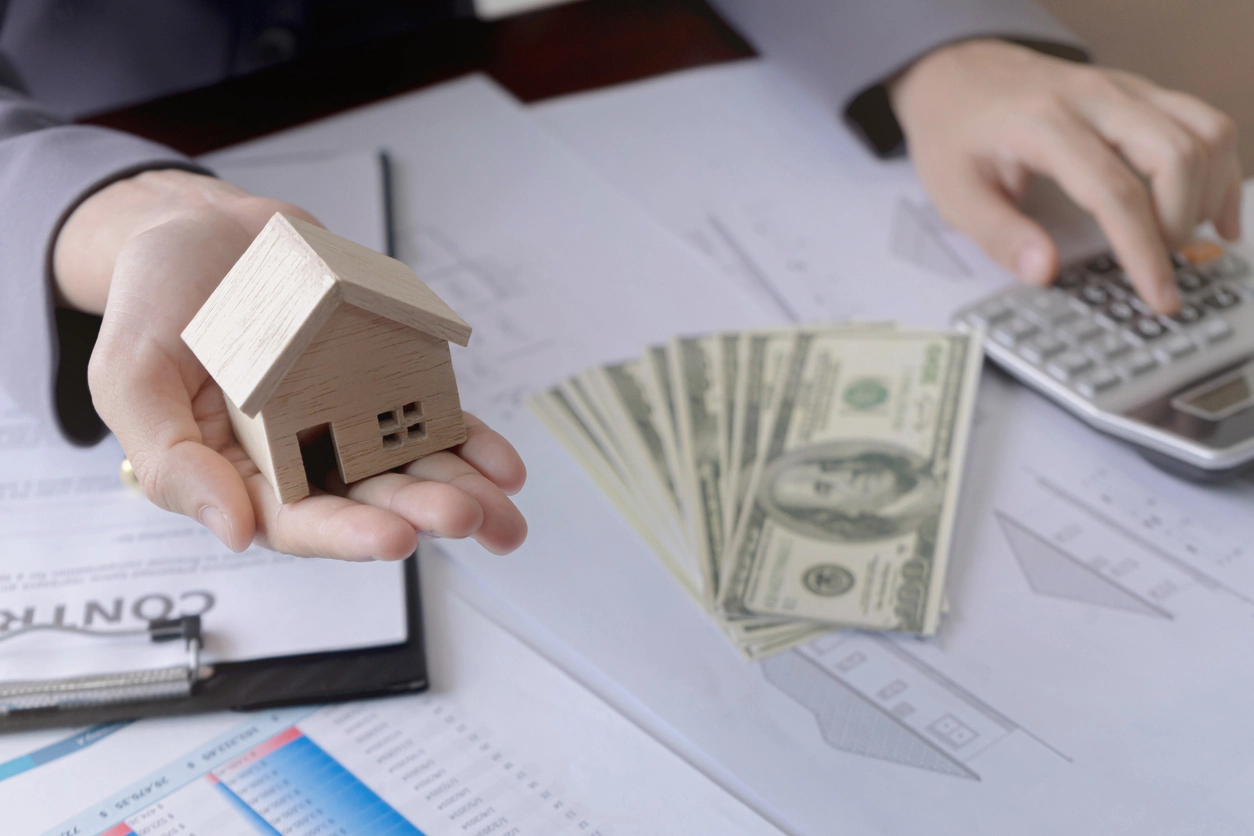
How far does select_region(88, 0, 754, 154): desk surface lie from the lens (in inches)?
36.8

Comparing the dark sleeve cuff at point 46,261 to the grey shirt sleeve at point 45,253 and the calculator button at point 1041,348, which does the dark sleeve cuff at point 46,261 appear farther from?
the calculator button at point 1041,348

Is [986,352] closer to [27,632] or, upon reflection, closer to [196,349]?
[196,349]

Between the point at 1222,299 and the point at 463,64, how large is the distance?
709 millimetres

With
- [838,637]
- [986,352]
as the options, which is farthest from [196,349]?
[986,352]

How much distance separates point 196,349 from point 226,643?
17 cm

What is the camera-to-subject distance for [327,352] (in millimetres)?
416

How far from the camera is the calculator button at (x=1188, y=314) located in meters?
0.70

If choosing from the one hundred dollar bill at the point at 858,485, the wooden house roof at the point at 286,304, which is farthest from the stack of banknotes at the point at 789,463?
the wooden house roof at the point at 286,304

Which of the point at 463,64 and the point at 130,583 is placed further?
the point at 463,64

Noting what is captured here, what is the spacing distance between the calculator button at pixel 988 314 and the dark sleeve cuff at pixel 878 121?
0.80ft

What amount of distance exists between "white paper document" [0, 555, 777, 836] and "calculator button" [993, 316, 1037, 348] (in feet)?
1.24

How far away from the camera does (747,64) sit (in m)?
1.02

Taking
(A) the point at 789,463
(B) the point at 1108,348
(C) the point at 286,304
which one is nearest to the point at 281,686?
(C) the point at 286,304

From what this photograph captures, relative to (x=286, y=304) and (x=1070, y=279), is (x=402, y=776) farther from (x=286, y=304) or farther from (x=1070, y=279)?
(x=1070, y=279)
